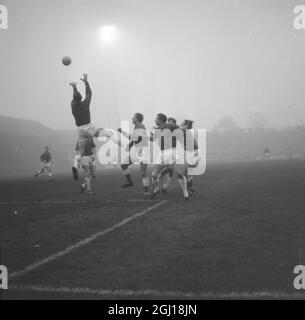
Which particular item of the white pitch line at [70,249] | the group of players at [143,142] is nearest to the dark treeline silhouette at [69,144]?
the group of players at [143,142]

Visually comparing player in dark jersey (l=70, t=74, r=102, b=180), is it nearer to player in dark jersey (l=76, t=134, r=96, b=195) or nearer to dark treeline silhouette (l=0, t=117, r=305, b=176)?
player in dark jersey (l=76, t=134, r=96, b=195)

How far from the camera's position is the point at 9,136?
6688 centimetres

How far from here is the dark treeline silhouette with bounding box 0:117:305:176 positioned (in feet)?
191

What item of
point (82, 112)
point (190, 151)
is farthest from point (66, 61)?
point (190, 151)

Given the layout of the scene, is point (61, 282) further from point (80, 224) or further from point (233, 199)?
point (233, 199)

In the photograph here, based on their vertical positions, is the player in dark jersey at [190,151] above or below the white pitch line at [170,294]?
above

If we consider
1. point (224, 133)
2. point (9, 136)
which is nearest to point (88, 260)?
point (9, 136)

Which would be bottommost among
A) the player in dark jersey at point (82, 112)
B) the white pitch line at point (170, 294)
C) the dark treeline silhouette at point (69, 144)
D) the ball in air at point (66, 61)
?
the white pitch line at point (170, 294)

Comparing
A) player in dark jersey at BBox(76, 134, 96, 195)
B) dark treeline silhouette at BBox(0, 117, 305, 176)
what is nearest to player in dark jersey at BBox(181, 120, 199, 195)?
player in dark jersey at BBox(76, 134, 96, 195)

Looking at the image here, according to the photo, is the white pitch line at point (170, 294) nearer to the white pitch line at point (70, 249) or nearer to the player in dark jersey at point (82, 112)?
the white pitch line at point (70, 249)

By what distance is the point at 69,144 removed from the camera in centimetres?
7456

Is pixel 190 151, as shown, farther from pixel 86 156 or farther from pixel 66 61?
pixel 66 61

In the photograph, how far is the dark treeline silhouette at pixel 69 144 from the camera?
2296 inches

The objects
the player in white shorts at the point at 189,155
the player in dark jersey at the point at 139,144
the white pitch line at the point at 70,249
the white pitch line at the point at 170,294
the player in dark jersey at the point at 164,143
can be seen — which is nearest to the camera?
the white pitch line at the point at 170,294
